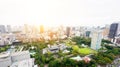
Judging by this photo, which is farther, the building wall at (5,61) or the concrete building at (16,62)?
the building wall at (5,61)

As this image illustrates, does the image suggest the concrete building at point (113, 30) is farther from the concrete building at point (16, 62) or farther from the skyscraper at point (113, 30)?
the concrete building at point (16, 62)

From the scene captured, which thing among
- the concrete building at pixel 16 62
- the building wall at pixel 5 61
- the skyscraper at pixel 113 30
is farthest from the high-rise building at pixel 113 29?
the building wall at pixel 5 61

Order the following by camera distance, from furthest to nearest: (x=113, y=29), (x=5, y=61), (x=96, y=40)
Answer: (x=113, y=29), (x=96, y=40), (x=5, y=61)

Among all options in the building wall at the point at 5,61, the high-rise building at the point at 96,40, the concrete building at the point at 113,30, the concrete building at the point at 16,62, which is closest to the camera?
the concrete building at the point at 16,62

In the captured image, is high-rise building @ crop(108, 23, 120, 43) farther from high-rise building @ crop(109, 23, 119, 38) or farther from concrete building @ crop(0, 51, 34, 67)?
concrete building @ crop(0, 51, 34, 67)

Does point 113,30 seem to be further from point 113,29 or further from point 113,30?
point 113,29

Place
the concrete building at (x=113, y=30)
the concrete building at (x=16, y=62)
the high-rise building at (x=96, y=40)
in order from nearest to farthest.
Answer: the concrete building at (x=16, y=62) < the high-rise building at (x=96, y=40) < the concrete building at (x=113, y=30)

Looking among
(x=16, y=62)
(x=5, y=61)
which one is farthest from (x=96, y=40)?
(x=5, y=61)

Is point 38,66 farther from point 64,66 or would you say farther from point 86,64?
point 86,64

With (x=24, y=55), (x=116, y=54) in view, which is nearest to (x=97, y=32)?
(x=116, y=54)

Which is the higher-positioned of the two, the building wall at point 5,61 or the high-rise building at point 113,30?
the high-rise building at point 113,30

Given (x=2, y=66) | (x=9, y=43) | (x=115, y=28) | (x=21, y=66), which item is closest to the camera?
(x=21, y=66)
